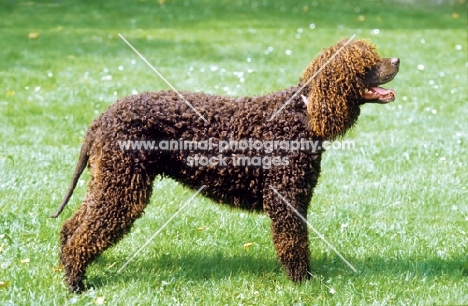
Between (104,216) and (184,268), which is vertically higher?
(104,216)

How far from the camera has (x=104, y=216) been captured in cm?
346

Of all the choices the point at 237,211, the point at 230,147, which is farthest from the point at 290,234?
the point at 237,211

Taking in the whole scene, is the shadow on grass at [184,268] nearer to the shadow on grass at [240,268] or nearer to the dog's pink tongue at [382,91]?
the shadow on grass at [240,268]

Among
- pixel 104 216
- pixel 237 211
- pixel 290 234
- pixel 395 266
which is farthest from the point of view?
pixel 237 211

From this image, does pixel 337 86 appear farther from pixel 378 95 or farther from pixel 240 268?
pixel 240 268

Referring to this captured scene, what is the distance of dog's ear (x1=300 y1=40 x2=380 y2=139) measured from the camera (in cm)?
347

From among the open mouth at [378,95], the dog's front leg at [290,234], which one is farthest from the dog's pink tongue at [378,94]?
the dog's front leg at [290,234]

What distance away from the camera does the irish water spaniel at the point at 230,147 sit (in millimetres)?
3463

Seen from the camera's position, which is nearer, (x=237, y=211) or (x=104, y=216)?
(x=104, y=216)

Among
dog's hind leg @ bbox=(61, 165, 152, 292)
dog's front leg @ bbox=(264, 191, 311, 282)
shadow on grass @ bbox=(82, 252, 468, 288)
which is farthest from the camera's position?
shadow on grass @ bbox=(82, 252, 468, 288)

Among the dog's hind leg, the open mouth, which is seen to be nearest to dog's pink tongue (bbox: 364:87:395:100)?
the open mouth

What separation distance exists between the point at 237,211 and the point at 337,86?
1549 millimetres

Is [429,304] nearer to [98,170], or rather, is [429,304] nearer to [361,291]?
[361,291]

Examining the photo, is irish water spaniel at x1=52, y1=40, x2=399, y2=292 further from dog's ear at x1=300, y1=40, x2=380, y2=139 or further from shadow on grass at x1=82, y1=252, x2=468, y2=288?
shadow on grass at x1=82, y1=252, x2=468, y2=288
